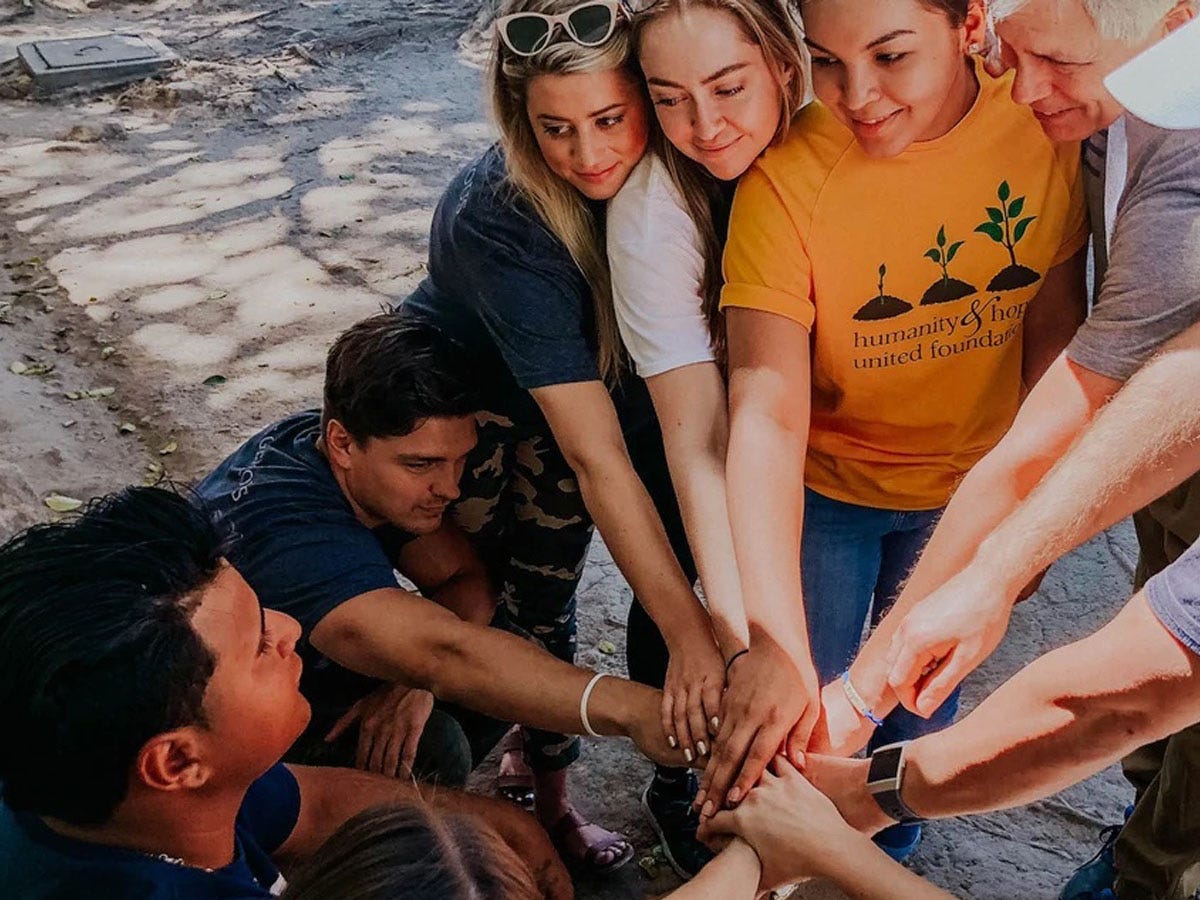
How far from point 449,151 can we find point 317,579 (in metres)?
4.86

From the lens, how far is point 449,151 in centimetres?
659

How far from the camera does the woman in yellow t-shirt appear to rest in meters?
1.88

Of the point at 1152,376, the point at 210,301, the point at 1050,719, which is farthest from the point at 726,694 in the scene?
the point at 210,301

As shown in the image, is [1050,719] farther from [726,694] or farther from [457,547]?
[457,547]

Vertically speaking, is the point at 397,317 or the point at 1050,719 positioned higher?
the point at 397,317

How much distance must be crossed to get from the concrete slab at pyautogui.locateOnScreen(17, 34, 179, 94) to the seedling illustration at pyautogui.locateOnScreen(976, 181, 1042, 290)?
23.3 ft

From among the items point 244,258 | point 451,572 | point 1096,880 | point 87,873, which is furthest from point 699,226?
point 244,258

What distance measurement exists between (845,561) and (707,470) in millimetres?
402

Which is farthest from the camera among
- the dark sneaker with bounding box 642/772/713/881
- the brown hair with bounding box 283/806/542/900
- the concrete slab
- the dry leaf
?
the concrete slab

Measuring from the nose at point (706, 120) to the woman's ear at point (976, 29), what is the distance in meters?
0.40

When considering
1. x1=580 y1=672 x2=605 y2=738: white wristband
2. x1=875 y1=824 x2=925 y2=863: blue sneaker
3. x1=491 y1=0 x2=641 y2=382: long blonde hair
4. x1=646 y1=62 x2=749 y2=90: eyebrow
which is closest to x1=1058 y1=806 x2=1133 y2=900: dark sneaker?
x1=875 y1=824 x2=925 y2=863: blue sneaker

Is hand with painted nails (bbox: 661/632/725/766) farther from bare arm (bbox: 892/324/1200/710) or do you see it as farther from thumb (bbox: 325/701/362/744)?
thumb (bbox: 325/701/362/744)

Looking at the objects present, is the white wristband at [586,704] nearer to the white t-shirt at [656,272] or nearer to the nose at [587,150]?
the white t-shirt at [656,272]

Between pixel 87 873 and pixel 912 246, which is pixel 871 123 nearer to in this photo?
pixel 912 246
